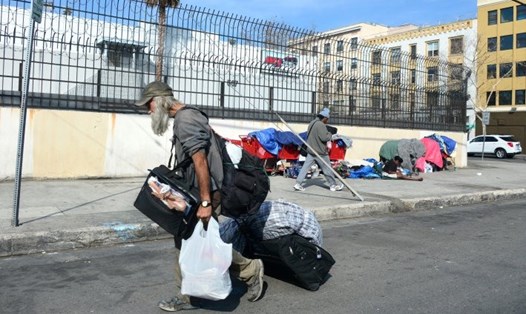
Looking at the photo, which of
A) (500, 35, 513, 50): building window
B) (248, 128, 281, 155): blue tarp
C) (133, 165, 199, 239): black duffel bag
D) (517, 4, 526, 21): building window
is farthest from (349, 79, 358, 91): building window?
(517, 4, 526, 21): building window

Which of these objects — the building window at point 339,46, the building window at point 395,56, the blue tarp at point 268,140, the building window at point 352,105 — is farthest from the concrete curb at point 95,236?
the building window at point 395,56

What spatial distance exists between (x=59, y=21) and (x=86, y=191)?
11.8 feet

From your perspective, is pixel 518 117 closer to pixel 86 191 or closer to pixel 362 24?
pixel 362 24

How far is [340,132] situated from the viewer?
15039 millimetres

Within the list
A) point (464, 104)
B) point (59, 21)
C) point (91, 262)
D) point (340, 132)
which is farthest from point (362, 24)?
point (91, 262)

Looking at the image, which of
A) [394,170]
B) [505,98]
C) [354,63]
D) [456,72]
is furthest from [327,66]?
[505,98]

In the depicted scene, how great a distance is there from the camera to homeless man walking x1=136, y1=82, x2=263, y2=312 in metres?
3.47

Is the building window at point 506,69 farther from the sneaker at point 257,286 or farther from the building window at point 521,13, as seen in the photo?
the sneaker at point 257,286

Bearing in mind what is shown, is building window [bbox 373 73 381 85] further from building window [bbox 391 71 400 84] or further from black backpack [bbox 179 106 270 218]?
black backpack [bbox 179 106 270 218]

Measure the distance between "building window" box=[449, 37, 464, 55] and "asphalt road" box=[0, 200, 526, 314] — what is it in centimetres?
4860

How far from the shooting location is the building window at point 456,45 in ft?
168

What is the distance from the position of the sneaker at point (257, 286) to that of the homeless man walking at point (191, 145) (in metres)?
0.53

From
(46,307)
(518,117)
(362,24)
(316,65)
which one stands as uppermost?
(362,24)

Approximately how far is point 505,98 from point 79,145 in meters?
48.0
